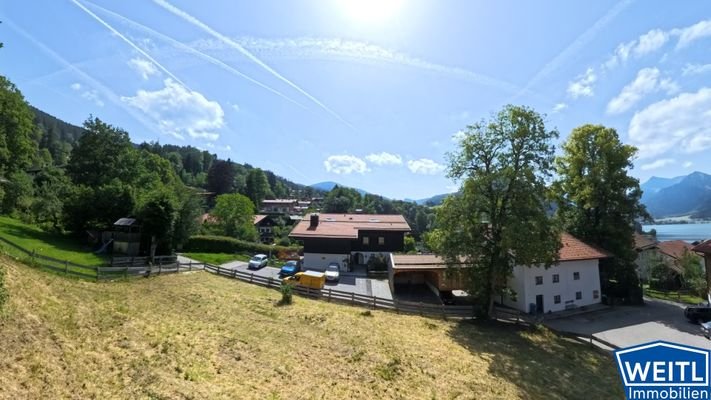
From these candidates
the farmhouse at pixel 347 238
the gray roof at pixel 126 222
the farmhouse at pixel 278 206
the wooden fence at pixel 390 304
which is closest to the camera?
the wooden fence at pixel 390 304

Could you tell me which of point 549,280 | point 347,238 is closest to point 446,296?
point 549,280

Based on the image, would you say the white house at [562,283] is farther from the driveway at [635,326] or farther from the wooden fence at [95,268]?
the wooden fence at [95,268]

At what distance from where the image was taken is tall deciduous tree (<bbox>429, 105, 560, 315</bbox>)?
23.9m

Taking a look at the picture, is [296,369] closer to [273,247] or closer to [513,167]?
[513,167]

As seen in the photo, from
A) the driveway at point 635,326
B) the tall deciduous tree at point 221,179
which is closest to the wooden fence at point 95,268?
the driveway at point 635,326

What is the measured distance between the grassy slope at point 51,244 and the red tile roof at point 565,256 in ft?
87.4

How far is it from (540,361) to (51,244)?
4058cm

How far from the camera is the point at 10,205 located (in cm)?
4644

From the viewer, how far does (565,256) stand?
97.2 ft

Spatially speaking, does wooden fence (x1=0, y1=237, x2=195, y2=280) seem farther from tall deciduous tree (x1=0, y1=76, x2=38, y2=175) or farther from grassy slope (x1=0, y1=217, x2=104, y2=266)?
tall deciduous tree (x1=0, y1=76, x2=38, y2=175)

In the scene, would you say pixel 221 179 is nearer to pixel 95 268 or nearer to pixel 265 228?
pixel 265 228

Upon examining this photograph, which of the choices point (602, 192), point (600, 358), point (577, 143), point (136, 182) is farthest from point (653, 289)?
point (136, 182)

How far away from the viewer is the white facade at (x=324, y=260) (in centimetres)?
4206

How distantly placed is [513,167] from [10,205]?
61237 millimetres
